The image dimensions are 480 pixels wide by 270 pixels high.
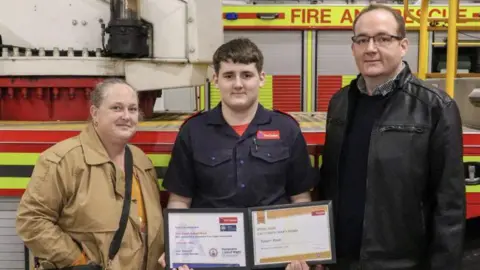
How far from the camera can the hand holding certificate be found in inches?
86.0

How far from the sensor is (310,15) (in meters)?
6.36

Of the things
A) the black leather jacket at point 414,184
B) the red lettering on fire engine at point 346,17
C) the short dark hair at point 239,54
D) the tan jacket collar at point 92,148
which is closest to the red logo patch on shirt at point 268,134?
the short dark hair at point 239,54

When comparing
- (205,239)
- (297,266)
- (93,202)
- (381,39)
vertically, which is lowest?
(297,266)

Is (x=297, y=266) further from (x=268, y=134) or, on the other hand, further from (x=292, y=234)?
(x=268, y=134)

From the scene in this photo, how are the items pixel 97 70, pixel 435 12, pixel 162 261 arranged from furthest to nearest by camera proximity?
pixel 435 12 < pixel 97 70 < pixel 162 261

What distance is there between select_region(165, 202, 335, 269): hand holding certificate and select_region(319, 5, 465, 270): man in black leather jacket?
0.12 metres

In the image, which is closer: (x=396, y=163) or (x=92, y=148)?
(x=396, y=163)

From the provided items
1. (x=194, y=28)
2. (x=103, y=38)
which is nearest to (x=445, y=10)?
(x=194, y=28)

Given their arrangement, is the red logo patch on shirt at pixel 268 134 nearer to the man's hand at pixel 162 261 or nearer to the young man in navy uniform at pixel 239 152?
the young man in navy uniform at pixel 239 152

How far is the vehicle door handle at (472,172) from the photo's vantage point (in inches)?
103

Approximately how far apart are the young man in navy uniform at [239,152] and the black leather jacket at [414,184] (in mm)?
340

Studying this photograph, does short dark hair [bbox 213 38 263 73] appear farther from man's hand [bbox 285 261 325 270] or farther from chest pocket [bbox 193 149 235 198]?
man's hand [bbox 285 261 325 270]

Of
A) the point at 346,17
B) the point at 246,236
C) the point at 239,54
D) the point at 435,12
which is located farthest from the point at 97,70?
the point at 435,12

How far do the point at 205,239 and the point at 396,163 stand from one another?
0.80 metres
